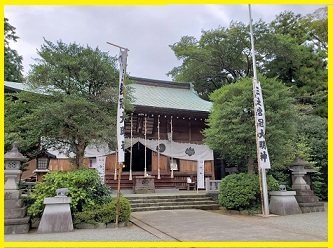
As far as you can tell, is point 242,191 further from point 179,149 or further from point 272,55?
point 272,55

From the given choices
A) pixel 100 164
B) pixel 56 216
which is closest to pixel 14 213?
pixel 56 216

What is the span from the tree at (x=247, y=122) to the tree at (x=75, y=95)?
3.92 meters

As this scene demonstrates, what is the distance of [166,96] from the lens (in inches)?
666

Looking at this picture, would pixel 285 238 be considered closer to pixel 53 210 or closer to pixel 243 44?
pixel 53 210

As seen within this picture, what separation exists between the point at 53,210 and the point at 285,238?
17.5 feet

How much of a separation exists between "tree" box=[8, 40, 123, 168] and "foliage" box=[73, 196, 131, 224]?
1.98 meters

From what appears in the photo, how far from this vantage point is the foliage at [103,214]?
7.23 meters

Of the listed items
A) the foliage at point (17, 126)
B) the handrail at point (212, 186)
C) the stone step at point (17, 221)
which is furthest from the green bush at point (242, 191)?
the foliage at point (17, 126)

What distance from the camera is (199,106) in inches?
626

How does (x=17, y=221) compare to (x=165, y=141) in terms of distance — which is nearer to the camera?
(x=17, y=221)

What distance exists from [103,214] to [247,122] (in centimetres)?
578

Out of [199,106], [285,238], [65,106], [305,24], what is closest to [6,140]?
[65,106]

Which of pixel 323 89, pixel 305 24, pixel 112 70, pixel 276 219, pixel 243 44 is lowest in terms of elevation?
pixel 276 219

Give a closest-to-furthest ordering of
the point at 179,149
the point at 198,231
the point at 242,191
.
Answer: the point at 198,231, the point at 242,191, the point at 179,149
